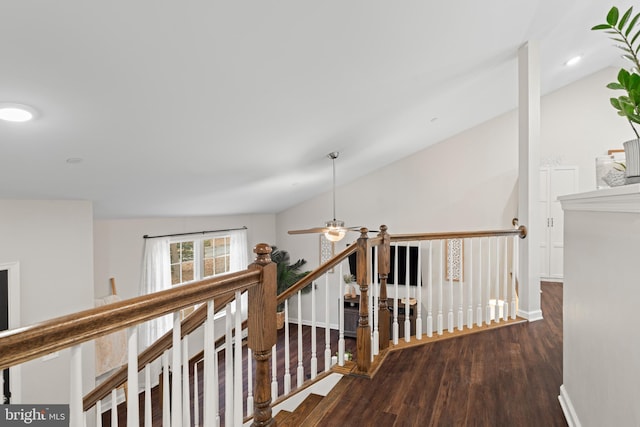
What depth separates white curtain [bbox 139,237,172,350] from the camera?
17.3 feet

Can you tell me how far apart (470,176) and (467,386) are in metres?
4.79

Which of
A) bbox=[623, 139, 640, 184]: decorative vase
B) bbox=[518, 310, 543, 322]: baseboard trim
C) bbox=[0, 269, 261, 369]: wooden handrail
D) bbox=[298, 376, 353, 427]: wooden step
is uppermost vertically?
bbox=[623, 139, 640, 184]: decorative vase

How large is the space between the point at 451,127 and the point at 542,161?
1536 millimetres

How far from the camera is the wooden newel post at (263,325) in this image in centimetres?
136

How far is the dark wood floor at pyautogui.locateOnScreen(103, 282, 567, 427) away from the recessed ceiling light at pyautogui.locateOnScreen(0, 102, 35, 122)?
8.20 ft

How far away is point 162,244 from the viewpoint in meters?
5.60

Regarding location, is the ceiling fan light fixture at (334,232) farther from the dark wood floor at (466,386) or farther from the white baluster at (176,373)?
the white baluster at (176,373)

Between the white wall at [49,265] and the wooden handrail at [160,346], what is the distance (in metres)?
2.23

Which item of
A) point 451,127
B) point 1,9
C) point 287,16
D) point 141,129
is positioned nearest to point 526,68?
point 451,127

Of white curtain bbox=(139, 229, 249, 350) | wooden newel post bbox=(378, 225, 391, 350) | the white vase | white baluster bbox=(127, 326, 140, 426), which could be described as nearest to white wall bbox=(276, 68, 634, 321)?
wooden newel post bbox=(378, 225, 391, 350)

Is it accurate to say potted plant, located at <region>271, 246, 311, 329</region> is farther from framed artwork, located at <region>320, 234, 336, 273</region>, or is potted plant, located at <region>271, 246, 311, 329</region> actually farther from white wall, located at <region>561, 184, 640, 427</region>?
white wall, located at <region>561, 184, 640, 427</region>

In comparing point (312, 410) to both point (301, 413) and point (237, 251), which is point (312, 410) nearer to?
point (301, 413)

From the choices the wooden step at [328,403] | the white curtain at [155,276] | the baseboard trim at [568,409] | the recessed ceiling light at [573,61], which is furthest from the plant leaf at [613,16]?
the white curtain at [155,276]

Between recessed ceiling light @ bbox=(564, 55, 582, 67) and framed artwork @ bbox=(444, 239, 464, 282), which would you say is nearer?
recessed ceiling light @ bbox=(564, 55, 582, 67)
